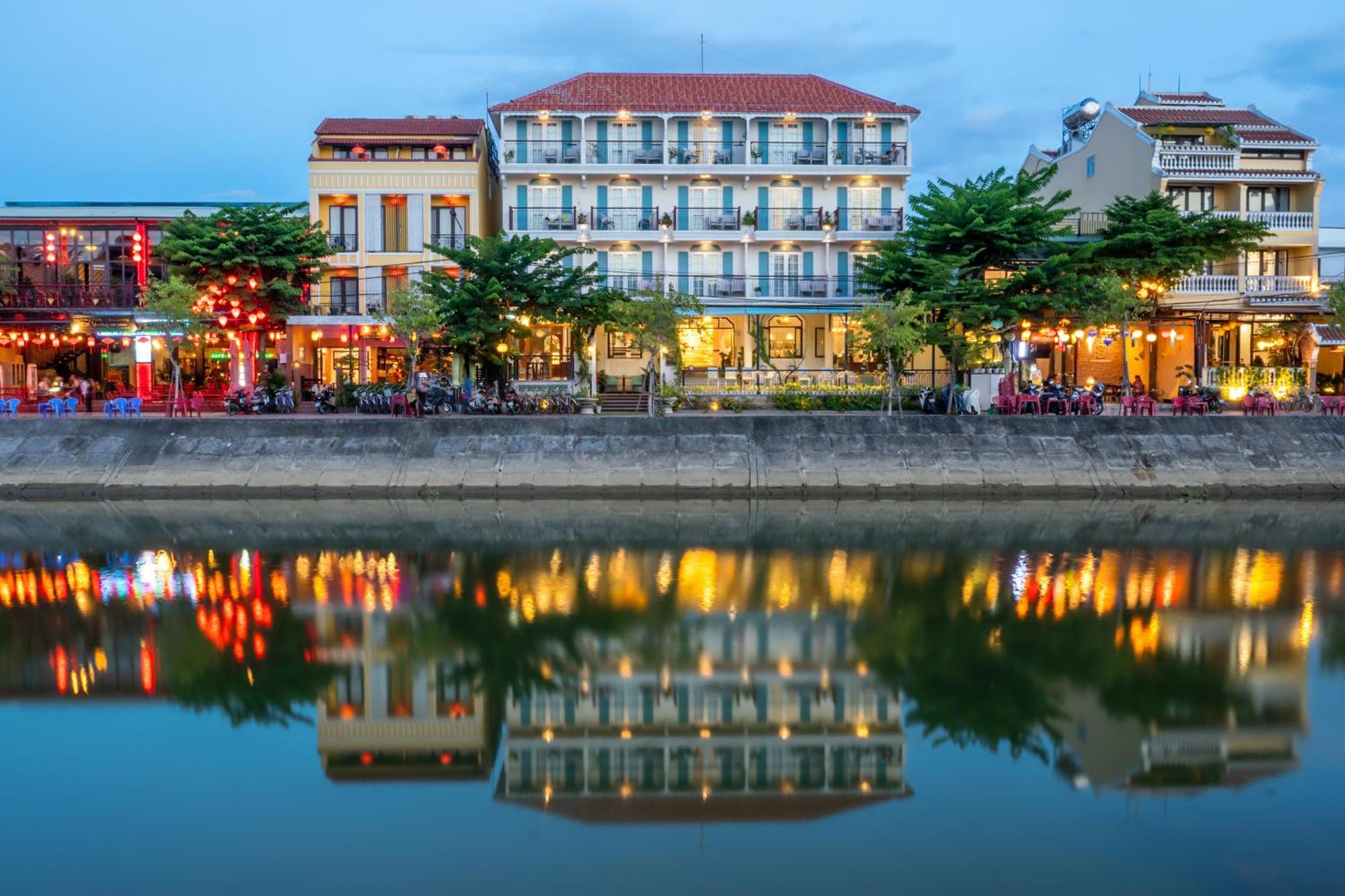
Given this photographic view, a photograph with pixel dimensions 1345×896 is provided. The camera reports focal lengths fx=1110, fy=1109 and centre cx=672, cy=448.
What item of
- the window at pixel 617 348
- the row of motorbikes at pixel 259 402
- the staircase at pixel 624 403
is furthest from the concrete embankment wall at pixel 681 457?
the window at pixel 617 348

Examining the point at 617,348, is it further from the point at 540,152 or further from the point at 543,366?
the point at 540,152

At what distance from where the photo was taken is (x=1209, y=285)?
143ft

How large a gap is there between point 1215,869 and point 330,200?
42.6m

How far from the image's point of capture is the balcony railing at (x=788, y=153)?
46625 millimetres

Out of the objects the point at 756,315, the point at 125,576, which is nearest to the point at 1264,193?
the point at 756,315

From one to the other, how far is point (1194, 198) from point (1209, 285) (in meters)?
3.58

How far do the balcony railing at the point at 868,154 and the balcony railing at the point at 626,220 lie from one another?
26.1 feet

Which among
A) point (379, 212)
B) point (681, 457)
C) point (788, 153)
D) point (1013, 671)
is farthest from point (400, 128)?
point (1013, 671)

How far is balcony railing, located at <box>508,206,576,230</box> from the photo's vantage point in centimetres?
4609

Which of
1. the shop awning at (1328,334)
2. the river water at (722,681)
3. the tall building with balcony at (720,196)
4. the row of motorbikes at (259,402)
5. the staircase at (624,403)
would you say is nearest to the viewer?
the river water at (722,681)

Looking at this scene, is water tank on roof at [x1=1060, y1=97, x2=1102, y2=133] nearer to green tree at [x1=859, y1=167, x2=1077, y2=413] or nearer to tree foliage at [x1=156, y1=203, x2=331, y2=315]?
green tree at [x1=859, y1=167, x2=1077, y2=413]

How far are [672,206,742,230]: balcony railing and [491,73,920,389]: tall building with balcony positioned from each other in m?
0.06

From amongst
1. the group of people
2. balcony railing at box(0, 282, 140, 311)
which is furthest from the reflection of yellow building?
balcony railing at box(0, 282, 140, 311)

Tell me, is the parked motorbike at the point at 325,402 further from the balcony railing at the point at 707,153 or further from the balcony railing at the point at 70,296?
the balcony railing at the point at 707,153
